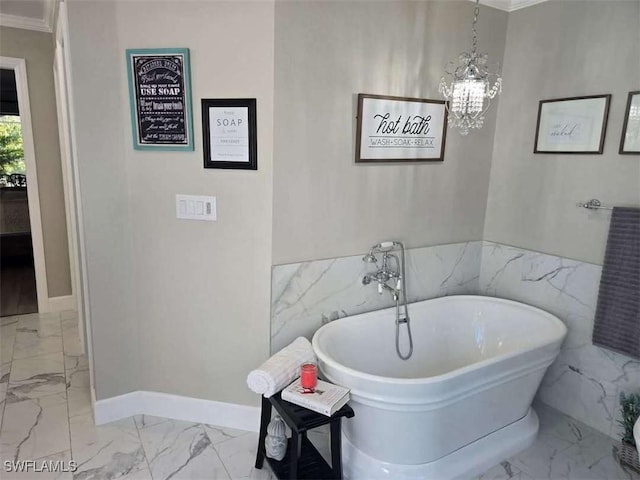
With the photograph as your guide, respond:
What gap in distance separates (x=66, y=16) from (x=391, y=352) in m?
2.38

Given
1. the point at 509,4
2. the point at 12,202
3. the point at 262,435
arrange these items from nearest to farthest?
the point at 262,435
the point at 509,4
the point at 12,202

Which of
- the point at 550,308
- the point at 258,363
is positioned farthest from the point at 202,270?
the point at 550,308

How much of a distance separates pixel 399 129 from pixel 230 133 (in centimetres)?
97

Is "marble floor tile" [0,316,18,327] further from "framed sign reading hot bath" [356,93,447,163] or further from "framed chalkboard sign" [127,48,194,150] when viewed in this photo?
"framed sign reading hot bath" [356,93,447,163]

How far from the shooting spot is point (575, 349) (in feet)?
8.28

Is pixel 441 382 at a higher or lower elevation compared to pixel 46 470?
higher

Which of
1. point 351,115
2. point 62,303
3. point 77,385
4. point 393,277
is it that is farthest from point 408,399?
point 62,303

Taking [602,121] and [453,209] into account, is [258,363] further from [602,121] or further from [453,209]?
[602,121]

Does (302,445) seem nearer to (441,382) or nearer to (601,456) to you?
(441,382)

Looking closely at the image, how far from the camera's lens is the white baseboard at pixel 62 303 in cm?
383

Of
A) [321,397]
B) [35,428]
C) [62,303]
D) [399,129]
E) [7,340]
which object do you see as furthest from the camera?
[62,303]

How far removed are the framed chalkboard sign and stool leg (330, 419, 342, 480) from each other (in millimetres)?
1482

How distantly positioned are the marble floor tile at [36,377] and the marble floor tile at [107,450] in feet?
1.50

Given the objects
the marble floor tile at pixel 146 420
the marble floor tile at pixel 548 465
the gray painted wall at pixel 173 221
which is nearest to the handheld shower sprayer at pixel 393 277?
the gray painted wall at pixel 173 221
